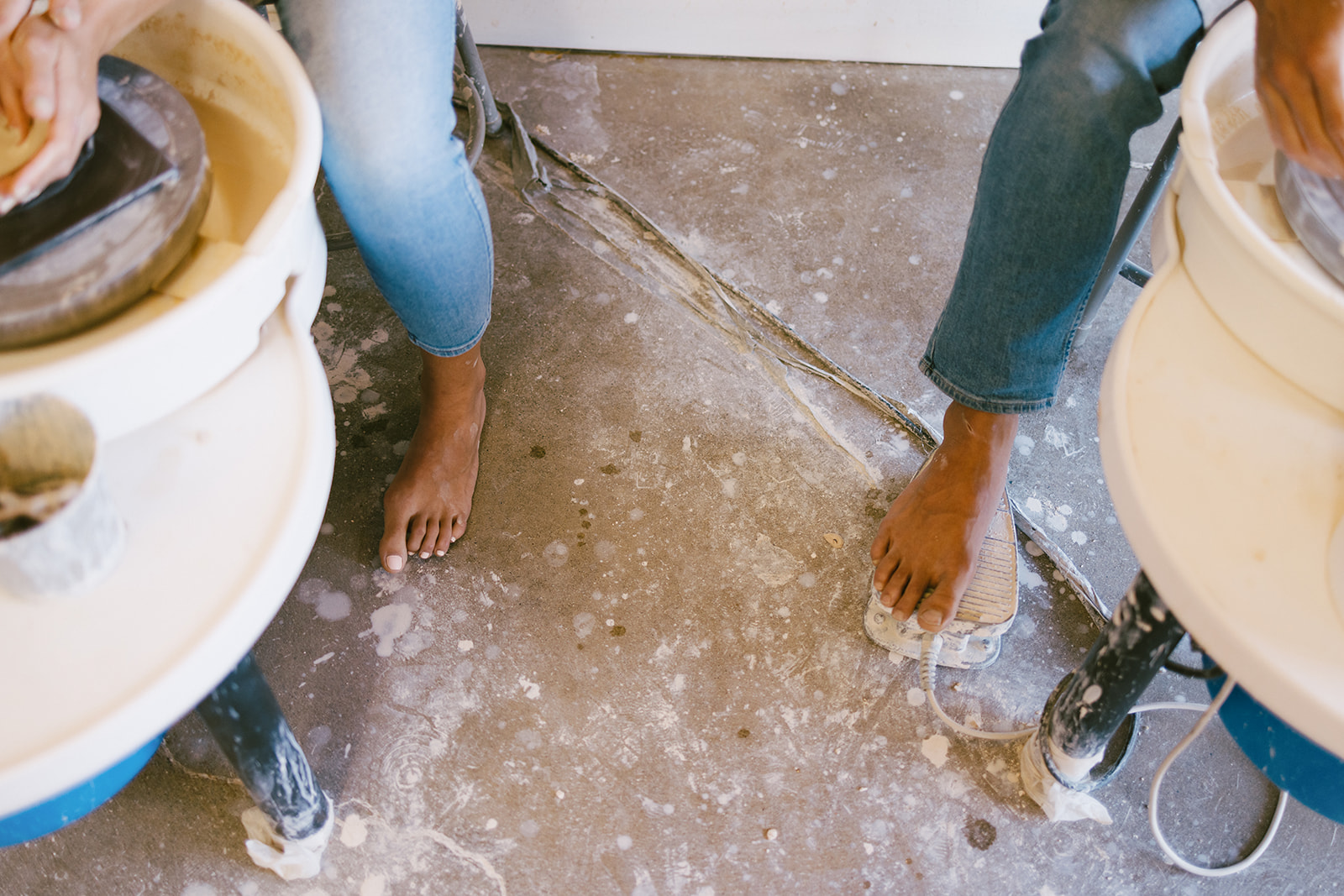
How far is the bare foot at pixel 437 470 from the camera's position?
3.89ft

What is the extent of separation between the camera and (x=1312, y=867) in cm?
99

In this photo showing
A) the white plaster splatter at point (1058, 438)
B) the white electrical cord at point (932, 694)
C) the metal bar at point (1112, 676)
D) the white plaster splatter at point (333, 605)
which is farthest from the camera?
the white plaster splatter at point (1058, 438)

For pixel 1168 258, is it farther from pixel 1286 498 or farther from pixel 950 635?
pixel 950 635

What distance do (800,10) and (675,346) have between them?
0.93 m

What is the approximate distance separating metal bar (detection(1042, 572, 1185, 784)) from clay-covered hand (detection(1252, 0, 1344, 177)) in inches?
13.6

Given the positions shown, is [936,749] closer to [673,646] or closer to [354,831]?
[673,646]

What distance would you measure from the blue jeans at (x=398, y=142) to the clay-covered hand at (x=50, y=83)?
225 mm

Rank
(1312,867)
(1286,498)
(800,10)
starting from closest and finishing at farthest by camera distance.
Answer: (1286,498), (1312,867), (800,10)

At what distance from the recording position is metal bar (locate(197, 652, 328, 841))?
28.8 inches

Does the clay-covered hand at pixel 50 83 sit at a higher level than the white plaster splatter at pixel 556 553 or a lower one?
higher

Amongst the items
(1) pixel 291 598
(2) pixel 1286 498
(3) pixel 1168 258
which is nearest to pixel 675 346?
(1) pixel 291 598

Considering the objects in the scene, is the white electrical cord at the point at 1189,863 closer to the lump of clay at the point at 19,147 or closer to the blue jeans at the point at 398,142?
the blue jeans at the point at 398,142

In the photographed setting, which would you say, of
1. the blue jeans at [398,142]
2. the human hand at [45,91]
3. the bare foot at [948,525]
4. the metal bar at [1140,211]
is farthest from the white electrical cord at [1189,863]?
the human hand at [45,91]

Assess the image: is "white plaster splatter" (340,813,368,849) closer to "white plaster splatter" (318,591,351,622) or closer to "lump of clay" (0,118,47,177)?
"white plaster splatter" (318,591,351,622)
